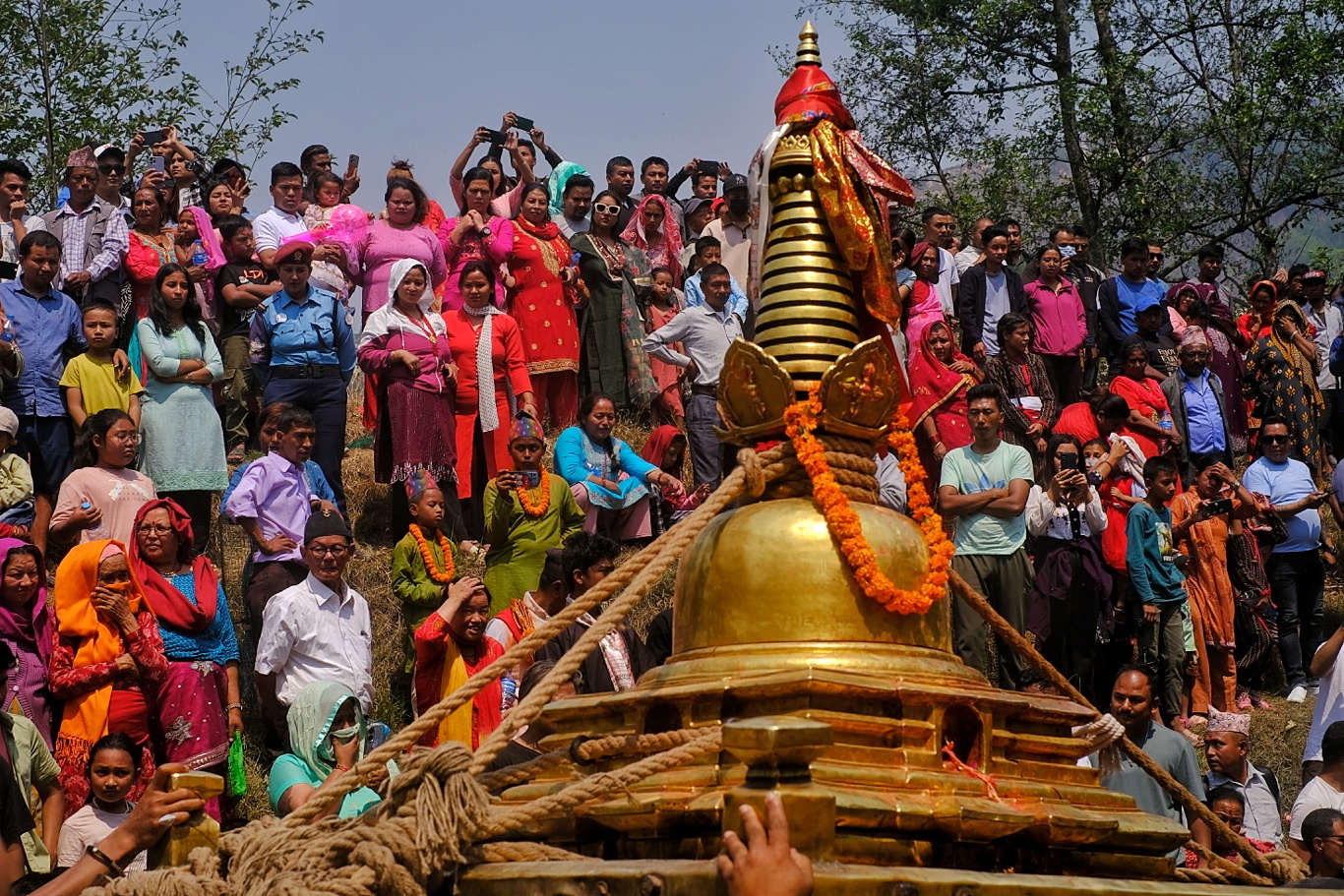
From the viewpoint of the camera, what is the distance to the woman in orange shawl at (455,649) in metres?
9.99

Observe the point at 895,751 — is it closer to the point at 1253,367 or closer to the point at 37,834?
the point at 37,834

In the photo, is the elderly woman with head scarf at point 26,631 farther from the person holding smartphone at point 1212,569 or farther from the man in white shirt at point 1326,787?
the person holding smartphone at point 1212,569

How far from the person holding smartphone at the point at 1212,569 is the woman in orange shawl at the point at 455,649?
6.30 metres

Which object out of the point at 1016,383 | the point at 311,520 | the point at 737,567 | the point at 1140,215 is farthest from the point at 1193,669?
the point at 1140,215

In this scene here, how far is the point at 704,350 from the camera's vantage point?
588 inches

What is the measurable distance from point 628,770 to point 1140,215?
2114cm

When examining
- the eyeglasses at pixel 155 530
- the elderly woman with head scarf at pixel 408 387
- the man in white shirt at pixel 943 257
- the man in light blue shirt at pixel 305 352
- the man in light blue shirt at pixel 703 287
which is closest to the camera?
the eyeglasses at pixel 155 530

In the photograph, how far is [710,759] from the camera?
3.69 metres

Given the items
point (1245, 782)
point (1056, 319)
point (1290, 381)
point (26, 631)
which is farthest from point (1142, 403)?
point (26, 631)

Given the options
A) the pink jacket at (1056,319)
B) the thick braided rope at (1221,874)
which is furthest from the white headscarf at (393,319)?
the thick braided rope at (1221,874)

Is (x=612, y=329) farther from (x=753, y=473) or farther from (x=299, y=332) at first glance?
(x=753, y=473)

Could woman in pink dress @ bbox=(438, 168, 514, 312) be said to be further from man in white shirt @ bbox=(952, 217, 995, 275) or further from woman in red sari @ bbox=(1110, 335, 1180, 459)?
woman in red sari @ bbox=(1110, 335, 1180, 459)

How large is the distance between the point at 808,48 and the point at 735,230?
12681mm

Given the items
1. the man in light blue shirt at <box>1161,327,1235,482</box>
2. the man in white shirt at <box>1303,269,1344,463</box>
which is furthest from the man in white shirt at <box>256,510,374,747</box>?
the man in white shirt at <box>1303,269,1344,463</box>
